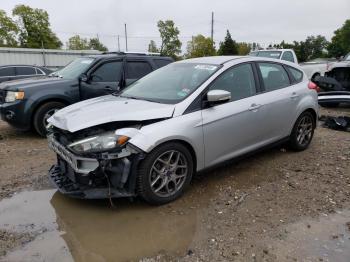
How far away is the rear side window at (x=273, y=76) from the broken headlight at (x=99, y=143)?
248 centimetres

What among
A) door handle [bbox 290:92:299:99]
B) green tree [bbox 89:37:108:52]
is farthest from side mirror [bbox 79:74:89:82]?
green tree [bbox 89:37:108:52]

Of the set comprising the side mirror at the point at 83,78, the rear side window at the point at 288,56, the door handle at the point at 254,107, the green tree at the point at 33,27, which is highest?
the green tree at the point at 33,27

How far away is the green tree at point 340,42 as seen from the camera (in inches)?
2251

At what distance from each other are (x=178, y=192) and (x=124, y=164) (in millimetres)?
841

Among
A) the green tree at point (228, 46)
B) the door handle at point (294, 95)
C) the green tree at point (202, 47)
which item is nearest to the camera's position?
the door handle at point (294, 95)

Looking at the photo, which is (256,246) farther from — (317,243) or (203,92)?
(203,92)

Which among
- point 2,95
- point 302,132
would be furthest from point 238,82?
point 2,95

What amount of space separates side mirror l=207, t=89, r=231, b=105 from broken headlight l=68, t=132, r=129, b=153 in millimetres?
1159

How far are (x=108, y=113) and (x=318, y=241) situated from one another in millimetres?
2499

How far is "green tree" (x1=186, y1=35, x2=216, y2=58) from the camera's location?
46.0 metres

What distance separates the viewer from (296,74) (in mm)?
5660

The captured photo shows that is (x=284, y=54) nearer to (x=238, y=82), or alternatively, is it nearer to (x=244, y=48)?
(x=238, y=82)

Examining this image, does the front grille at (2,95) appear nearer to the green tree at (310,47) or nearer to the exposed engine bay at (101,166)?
the exposed engine bay at (101,166)

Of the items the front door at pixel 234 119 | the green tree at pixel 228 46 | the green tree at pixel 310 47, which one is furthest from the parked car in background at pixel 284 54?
the green tree at pixel 310 47
